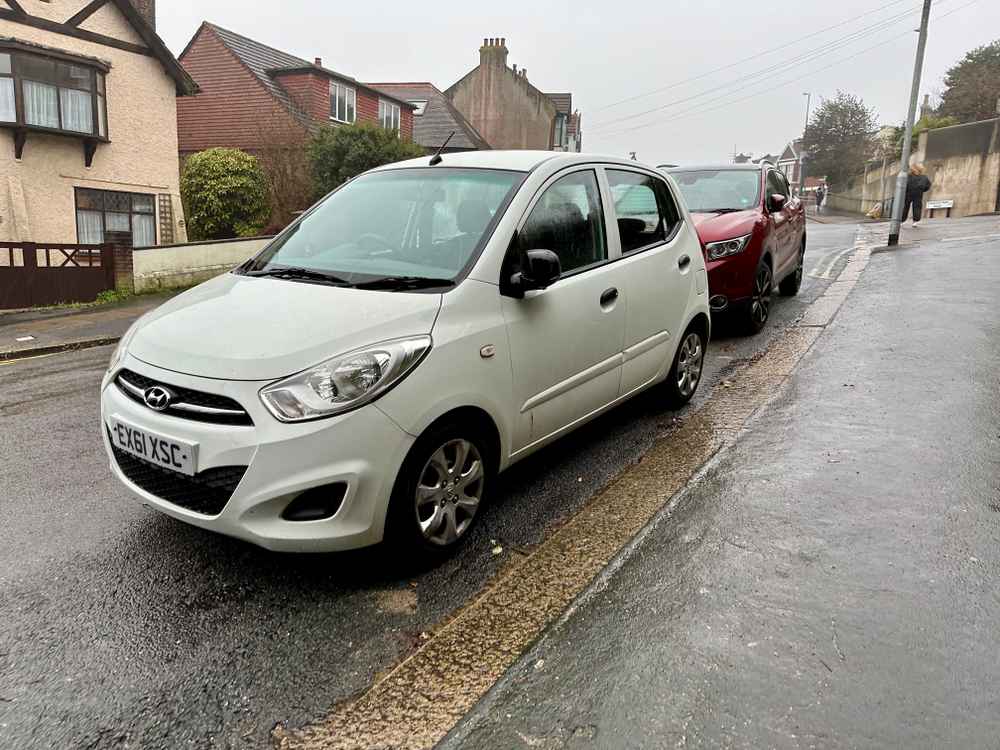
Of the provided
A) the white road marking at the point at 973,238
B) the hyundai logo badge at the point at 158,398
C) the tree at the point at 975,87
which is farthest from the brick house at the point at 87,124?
the tree at the point at 975,87

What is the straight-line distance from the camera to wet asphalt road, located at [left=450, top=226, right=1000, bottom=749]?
7.52 ft

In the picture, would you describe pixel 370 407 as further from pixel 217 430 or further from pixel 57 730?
pixel 57 730

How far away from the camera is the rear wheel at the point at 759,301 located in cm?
778

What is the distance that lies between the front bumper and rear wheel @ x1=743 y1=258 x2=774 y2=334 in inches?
227

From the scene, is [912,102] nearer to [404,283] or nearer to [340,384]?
[404,283]

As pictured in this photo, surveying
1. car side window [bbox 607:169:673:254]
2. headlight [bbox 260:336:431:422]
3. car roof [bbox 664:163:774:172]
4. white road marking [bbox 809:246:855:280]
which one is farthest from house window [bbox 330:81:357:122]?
headlight [bbox 260:336:431:422]

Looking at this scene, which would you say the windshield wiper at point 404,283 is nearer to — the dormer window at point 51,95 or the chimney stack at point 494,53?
the dormer window at point 51,95

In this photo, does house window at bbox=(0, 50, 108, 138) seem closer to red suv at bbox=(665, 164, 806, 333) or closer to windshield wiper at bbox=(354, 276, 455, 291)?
Result: red suv at bbox=(665, 164, 806, 333)

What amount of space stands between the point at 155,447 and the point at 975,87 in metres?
51.6

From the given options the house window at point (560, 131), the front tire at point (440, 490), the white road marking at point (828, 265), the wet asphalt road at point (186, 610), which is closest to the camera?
A: the wet asphalt road at point (186, 610)

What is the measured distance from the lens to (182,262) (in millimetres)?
15938

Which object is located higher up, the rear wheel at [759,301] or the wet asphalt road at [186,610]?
the rear wheel at [759,301]

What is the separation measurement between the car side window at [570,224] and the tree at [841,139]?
5784cm

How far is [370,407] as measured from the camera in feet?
9.28
